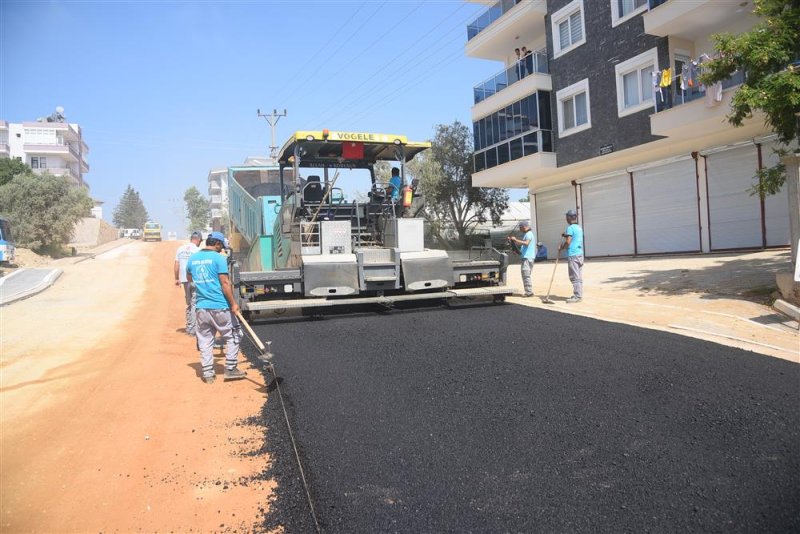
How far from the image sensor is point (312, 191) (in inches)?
366

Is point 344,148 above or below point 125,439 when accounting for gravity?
above

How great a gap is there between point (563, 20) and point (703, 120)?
7448 millimetres

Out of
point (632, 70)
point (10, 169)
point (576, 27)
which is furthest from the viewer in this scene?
point (10, 169)

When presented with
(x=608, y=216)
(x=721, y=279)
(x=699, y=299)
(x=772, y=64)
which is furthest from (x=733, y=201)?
(x=772, y=64)

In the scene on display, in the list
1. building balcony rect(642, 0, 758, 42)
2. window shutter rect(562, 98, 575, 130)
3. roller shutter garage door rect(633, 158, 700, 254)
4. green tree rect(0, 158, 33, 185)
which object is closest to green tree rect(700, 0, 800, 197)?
building balcony rect(642, 0, 758, 42)

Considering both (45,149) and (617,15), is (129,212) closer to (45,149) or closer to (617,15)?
(45,149)

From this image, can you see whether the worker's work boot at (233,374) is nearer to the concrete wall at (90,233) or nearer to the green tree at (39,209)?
the green tree at (39,209)

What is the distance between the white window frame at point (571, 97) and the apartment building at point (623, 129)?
41 millimetres

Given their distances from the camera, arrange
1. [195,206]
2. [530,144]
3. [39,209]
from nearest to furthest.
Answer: [530,144] < [39,209] < [195,206]

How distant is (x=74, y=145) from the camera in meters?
68.7

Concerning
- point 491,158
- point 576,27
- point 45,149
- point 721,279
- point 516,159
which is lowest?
point 721,279

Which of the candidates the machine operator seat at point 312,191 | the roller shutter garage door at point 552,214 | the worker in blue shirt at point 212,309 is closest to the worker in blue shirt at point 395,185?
the machine operator seat at point 312,191

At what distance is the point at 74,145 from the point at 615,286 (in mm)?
73605

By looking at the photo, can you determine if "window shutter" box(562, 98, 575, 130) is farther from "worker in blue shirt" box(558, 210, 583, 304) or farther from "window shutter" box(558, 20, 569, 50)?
"worker in blue shirt" box(558, 210, 583, 304)
